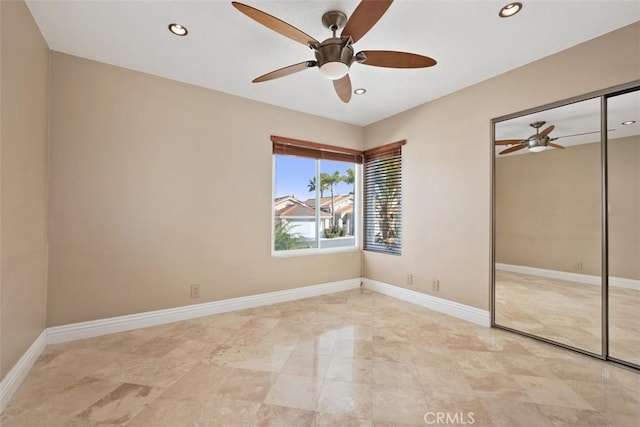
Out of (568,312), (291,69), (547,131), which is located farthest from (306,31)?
(568,312)

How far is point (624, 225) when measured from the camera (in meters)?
2.29

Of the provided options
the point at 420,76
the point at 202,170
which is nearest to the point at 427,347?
the point at 420,76

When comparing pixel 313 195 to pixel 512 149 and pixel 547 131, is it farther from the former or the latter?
pixel 547 131

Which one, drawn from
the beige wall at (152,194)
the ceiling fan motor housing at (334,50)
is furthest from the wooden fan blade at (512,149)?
the beige wall at (152,194)

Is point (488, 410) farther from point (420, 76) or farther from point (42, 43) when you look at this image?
point (42, 43)

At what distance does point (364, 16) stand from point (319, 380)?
2.41 m

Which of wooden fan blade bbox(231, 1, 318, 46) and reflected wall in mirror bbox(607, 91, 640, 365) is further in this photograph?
reflected wall in mirror bbox(607, 91, 640, 365)

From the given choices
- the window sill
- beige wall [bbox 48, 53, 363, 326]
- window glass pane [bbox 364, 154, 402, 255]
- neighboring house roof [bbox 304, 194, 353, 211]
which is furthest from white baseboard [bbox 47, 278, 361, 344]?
neighboring house roof [bbox 304, 194, 353, 211]

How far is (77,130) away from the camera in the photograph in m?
2.67

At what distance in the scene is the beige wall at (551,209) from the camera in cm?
246

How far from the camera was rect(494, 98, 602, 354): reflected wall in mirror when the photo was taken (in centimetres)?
245

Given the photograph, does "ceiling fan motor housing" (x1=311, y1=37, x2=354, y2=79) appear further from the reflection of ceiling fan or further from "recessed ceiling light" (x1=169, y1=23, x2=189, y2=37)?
the reflection of ceiling fan

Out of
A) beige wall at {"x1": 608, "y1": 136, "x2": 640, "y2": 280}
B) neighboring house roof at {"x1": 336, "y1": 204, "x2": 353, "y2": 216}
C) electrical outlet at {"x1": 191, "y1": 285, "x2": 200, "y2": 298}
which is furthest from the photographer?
neighboring house roof at {"x1": 336, "y1": 204, "x2": 353, "y2": 216}

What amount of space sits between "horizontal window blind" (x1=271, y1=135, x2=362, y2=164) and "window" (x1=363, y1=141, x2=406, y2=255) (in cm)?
29
